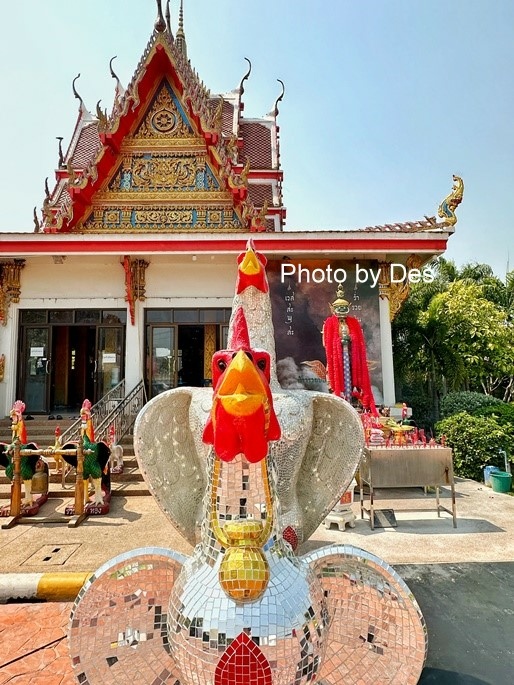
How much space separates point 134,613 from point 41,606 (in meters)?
1.86

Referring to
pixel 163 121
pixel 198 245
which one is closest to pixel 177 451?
pixel 198 245

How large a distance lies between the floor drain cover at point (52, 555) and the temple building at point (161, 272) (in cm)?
512

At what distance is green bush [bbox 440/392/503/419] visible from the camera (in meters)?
8.66

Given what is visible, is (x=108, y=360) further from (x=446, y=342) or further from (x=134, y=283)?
(x=446, y=342)

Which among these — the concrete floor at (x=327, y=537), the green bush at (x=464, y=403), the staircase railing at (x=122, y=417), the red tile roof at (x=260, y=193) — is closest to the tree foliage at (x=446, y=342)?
the green bush at (x=464, y=403)

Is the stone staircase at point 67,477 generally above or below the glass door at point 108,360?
below

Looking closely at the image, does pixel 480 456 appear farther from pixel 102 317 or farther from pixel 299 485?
pixel 102 317

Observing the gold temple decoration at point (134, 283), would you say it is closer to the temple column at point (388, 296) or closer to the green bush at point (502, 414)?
the temple column at point (388, 296)

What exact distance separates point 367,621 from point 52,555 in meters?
3.47

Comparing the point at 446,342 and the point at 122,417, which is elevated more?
the point at 446,342

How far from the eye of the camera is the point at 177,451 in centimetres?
213

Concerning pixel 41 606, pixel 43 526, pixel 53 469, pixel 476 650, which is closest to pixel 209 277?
pixel 53 469

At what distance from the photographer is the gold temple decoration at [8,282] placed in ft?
29.8

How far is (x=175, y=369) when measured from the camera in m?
9.40
